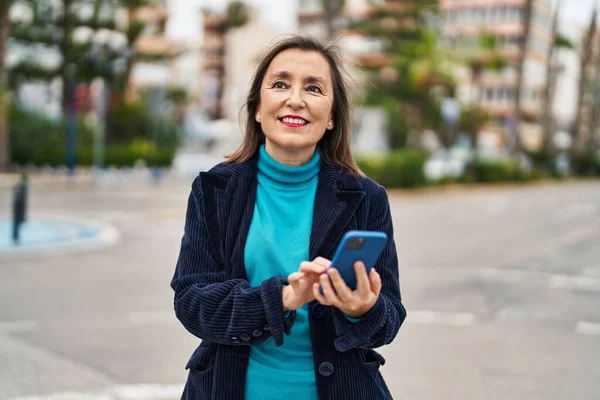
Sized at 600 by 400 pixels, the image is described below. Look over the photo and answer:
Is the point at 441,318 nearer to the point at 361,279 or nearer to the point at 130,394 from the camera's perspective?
the point at 130,394

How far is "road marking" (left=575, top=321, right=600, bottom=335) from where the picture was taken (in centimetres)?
779

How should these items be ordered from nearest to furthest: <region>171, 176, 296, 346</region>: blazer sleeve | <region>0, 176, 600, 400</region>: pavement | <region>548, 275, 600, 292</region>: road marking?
<region>171, 176, 296, 346</region>: blazer sleeve → <region>0, 176, 600, 400</region>: pavement → <region>548, 275, 600, 292</region>: road marking

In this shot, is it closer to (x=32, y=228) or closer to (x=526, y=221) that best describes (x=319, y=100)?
(x=32, y=228)

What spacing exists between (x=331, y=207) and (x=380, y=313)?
32 centimetres

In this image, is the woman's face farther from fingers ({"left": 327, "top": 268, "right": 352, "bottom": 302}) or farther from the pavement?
Answer: the pavement

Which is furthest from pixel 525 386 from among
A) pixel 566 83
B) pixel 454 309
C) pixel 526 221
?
pixel 566 83

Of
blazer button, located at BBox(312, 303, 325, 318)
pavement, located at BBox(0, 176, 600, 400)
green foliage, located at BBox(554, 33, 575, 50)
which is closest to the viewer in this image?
blazer button, located at BBox(312, 303, 325, 318)

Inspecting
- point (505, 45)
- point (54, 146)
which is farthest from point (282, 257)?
point (505, 45)

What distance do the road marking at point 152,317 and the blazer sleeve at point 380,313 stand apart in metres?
5.71

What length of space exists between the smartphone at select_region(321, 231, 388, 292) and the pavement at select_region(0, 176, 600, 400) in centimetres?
387

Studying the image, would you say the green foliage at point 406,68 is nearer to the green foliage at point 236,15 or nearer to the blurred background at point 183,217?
the blurred background at point 183,217

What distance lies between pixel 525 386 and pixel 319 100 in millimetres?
4230

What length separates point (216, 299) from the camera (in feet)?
6.70

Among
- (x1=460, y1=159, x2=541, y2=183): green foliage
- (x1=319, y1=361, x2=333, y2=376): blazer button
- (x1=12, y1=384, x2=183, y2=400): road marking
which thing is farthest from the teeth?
(x1=460, y1=159, x2=541, y2=183): green foliage
